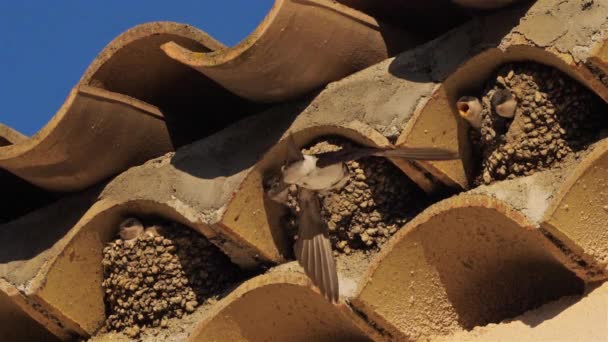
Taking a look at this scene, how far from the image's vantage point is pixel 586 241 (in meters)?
6.61

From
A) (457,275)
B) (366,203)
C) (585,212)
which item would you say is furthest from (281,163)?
(585,212)

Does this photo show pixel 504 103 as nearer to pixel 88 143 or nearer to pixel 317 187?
pixel 317 187

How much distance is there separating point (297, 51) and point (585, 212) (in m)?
1.52

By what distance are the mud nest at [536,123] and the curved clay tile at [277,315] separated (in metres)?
0.81

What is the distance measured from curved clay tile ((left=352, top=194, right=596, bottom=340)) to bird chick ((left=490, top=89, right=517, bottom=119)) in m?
0.57

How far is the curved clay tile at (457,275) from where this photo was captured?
687 cm

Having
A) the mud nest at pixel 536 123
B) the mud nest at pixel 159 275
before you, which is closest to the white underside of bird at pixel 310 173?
the mud nest at pixel 536 123

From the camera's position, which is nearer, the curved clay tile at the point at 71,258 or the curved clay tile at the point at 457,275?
the curved clay tile at the point at 457,275

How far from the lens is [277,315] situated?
24.6ft

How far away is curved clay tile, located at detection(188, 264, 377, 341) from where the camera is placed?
729 centimetres

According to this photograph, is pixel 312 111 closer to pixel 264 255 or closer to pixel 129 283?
pixel 264 255

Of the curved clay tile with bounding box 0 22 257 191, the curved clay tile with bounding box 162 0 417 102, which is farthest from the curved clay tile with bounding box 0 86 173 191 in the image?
the curved clay tile with bounding box 162 0 417 102

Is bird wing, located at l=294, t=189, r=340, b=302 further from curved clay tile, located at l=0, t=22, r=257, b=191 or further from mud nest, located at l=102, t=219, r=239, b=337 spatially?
curved clay tile, located at l=0, t=22, r=257, b=191

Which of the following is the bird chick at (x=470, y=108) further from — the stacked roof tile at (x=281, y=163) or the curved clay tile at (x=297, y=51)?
the curved clay tile at (x=297, y=51)
